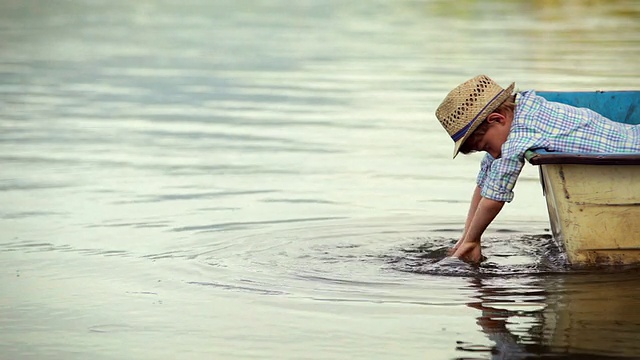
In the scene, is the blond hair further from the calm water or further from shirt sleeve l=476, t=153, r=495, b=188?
the calm water

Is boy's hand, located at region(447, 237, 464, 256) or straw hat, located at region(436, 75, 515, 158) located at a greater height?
straw hat, located at region(436, 75, 515, 158)

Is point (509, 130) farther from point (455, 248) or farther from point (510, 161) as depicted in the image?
point (455, 248)

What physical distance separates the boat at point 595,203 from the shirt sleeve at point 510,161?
0.16 ft

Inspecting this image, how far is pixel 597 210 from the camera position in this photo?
22.7 ft

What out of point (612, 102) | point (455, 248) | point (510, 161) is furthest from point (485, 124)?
point (612, 102)

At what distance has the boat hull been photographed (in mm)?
6840

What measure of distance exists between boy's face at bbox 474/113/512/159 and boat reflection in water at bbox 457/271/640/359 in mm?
673

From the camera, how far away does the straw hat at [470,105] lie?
22.6ft

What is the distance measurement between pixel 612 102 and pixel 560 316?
7.82 ft

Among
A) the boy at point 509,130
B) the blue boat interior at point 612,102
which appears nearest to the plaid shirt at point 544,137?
the boy at point 509,130

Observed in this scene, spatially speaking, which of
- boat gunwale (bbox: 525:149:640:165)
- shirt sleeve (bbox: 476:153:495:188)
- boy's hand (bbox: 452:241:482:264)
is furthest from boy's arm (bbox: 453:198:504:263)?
boat gunwale (bbox: 525:149:640:165)

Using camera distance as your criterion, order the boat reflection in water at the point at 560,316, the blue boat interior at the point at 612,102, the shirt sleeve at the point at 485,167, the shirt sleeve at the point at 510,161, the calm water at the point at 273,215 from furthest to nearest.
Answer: the blue boat interior at the point at 612,102
the shirt sleeve at the point at 485,167
the shirt sleeve at the point at 510,161
the calm water at the point at 273,215
the boat reflection in water at the point at 560,316

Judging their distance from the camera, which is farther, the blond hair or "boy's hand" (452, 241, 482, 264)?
"boy's hand" (452, 241, 482, 264)

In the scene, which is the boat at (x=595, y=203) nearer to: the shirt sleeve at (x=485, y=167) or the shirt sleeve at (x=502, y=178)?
the shirt sleeve at (x=502, y=178)
